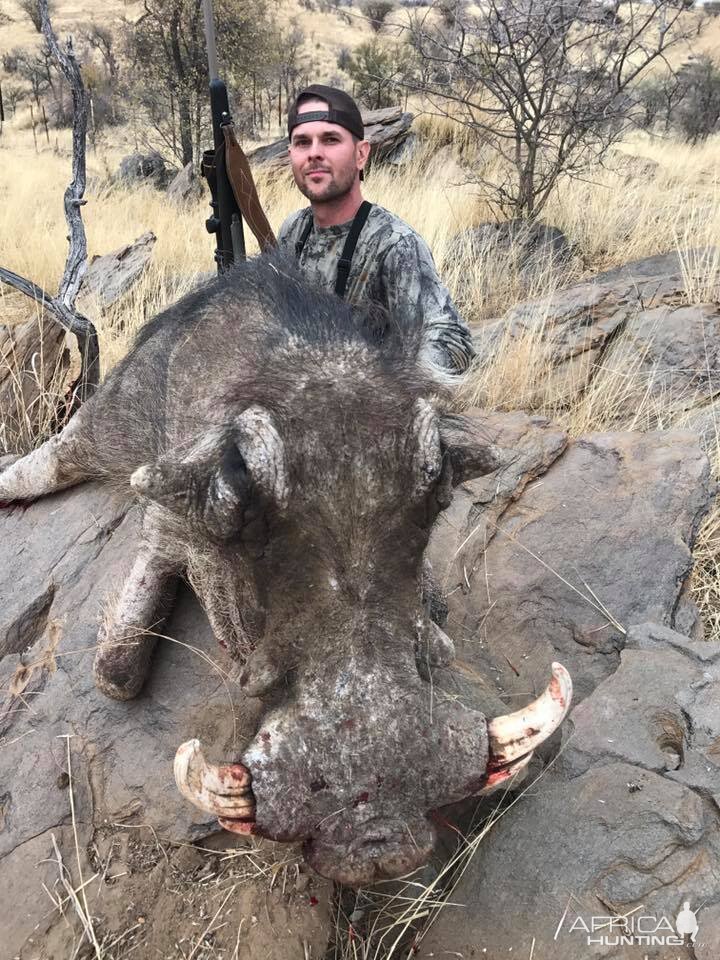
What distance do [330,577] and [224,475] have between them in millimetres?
340

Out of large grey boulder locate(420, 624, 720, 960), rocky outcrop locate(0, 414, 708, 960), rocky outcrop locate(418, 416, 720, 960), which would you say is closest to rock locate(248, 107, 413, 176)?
rocky outcrop locate(418, 416, 720, 960)

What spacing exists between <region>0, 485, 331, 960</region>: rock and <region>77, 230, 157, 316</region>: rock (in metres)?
3.43

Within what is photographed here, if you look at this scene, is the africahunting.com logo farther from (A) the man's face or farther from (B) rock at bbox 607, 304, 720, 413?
(B) rock at bbox 607, 304, 720, 413

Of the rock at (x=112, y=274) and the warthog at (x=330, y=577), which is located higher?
the warthog at (x=330, y=577)

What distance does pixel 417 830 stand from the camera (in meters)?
1.50

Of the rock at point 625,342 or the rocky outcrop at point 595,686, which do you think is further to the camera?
the rock at point 625,342

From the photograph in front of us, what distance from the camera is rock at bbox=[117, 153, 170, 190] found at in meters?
11.5

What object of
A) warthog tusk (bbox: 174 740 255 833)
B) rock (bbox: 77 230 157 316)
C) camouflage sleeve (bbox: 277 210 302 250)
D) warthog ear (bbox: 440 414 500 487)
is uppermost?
camouflage sleeve (bbox: 277 210 302 250)

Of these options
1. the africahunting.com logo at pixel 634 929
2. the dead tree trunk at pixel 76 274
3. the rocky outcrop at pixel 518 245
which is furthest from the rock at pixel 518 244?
the africahunting.com logo at pixel 634 929

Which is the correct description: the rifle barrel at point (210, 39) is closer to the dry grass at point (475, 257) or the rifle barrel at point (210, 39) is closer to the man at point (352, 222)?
the man at point (352, 222)

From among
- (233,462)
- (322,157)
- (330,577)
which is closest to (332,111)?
(322,157)

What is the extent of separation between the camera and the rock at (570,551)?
8.75 feet

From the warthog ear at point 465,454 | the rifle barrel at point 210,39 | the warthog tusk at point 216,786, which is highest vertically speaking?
the rifle barrel at point 210,39

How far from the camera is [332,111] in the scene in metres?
3.25
